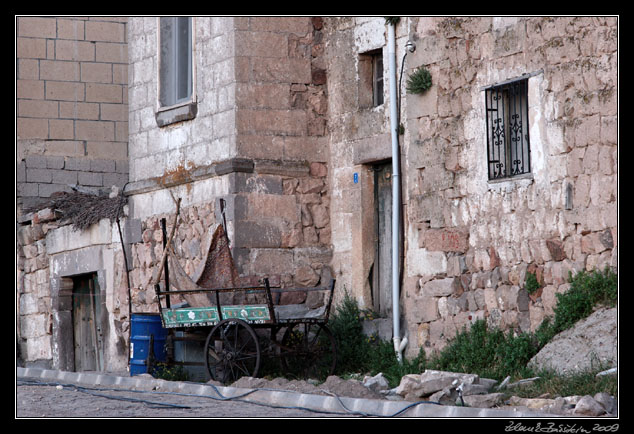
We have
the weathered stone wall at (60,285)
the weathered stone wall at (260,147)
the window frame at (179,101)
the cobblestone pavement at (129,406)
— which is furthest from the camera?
the weathered stone wall at (60,285)

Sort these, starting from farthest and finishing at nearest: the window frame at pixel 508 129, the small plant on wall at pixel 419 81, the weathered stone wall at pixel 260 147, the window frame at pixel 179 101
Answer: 1. the window frame at pixel 179 101
2. the weathered stone wall at pixel 260 147
3. the small plant on wall at pixel 419 81
4. the window frame at pixel 508 129

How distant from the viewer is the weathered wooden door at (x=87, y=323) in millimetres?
17906

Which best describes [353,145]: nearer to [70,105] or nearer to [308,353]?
[308,353]

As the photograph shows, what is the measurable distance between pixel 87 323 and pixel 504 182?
26.3 feet

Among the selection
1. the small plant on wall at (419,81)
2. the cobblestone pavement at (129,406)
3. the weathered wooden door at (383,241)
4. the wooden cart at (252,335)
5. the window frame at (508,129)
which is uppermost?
the small plant on wall at (419,81)

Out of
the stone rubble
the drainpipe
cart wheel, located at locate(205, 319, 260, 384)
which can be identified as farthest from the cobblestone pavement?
the drainpipe

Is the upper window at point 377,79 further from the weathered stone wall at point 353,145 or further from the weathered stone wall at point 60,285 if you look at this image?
the weathered stone wall at point 60,285

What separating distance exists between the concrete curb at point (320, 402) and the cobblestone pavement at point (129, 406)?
0.19 m

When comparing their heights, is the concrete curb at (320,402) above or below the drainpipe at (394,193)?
below

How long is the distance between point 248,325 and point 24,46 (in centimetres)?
844

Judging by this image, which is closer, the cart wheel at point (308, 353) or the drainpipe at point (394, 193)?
the cart wheel at point (308, 353)

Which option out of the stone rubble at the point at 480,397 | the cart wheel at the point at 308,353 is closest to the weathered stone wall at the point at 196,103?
the cart wheel at the point at 308,353

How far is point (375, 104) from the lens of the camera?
48.3ft

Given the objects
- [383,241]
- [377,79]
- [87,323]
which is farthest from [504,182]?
[87,323]
